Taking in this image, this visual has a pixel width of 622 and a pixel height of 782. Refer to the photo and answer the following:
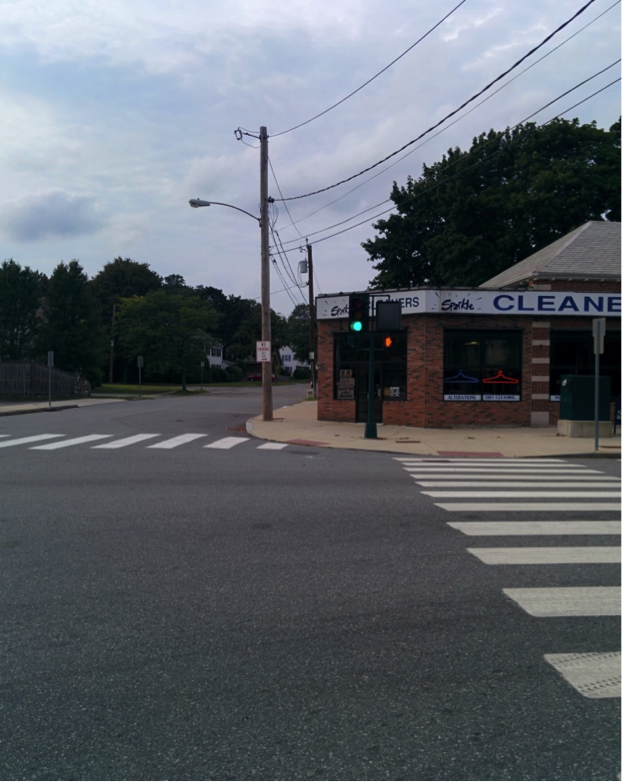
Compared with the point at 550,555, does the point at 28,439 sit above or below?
below

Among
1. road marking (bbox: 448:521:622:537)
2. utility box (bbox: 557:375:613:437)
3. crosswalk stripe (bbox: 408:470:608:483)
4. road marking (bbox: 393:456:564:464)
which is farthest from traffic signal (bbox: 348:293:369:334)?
road marking (bbox: 448:521:622:537)

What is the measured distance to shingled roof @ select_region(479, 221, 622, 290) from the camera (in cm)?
2231

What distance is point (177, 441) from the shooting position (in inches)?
712

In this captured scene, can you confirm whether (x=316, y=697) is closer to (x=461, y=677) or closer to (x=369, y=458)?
(x=461, y=677)

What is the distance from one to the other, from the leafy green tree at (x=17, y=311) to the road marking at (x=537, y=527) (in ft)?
151

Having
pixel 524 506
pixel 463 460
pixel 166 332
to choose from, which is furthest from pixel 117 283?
pixel 524 506

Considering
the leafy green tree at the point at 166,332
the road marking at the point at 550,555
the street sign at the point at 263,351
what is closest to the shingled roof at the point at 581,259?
the street sign at the point at 263,351

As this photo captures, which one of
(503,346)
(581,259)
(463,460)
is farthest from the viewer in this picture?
(581,259)

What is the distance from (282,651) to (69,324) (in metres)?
48.8

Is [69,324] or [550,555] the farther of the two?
[69,324]

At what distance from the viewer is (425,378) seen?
22.3 metres

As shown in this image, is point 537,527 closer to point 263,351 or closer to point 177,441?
point 177,441

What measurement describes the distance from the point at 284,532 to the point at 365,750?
453 cm

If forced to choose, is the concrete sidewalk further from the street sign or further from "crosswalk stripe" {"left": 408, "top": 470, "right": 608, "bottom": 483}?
"crosswalk stripe" {"left": 408, "top": 470, "right": 608, "bottom": 483}
